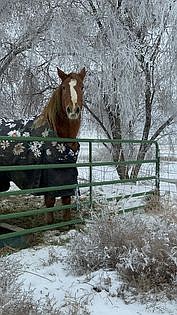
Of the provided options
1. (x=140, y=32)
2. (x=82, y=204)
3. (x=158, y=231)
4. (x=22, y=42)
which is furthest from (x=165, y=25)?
(x=158, y=231)

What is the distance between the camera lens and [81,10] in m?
9.57

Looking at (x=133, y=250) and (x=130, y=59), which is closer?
(x=133, y=250)

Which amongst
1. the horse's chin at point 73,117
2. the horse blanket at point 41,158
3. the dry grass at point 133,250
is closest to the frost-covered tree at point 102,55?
the horse's chin at point 73,117

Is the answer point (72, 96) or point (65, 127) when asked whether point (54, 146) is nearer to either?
point (65, 127)

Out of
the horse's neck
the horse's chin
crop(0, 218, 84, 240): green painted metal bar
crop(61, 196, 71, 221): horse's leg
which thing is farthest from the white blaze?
crop(0, 218, 84, 240): green painted metal bar

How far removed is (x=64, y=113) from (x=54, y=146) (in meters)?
0.50

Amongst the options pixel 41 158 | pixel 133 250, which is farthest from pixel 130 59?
pixel 133 250

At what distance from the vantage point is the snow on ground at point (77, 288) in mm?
3451

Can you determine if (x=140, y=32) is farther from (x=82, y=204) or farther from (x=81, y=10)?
(x=82, y=204)

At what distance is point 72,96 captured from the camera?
5.58 metres

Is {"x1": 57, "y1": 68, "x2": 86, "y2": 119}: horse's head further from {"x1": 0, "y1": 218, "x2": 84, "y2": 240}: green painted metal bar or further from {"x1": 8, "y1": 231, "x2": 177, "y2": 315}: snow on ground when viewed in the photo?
{"x1": 8, "y1": 231, "x2": 177, "y2": 315}: snow on ground

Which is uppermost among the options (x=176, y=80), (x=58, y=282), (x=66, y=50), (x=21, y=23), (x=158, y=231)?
(x=21, y=23)

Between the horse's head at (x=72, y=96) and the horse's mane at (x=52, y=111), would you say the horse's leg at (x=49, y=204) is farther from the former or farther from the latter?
the horse's head at (x=72, y=96)

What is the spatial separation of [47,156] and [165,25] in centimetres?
482
